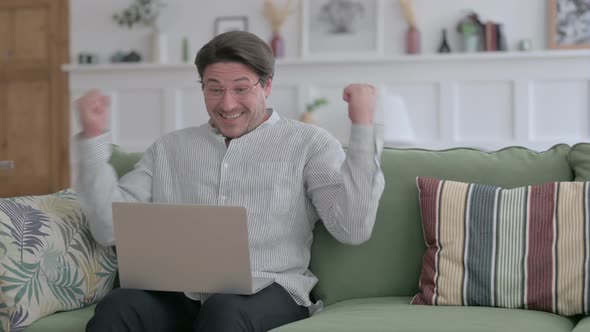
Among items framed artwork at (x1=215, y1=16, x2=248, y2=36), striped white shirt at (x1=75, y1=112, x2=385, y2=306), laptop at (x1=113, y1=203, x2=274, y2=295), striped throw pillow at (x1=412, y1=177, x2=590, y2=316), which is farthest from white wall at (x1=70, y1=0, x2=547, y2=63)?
laptop at (x1=113, y1=203, x2=274, y2=295)

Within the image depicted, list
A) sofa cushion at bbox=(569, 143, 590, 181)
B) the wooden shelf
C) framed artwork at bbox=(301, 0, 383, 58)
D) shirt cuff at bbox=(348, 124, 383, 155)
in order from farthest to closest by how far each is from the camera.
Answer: framed artwork at bbox=(301, 0, 383, 58) → the wooden shelf → sofa cushion at bbox=(569, 143, 590, 181) → shirt cuff at bbox=(348, 124, 383, 155)

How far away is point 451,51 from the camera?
18.1 ft

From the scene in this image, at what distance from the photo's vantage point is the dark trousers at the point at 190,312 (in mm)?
1783

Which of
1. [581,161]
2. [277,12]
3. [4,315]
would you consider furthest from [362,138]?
[277,12]

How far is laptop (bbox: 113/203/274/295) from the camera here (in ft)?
5.98

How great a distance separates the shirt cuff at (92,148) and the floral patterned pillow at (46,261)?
19 cm

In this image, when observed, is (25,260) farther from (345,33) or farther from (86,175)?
(345,33)

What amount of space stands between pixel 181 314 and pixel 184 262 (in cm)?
16

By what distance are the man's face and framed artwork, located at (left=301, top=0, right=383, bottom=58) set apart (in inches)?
138

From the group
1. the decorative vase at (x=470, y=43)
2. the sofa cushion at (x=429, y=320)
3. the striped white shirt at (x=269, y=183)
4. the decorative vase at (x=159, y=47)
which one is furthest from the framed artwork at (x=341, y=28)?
the sofa cushion at (x=429, y=320)

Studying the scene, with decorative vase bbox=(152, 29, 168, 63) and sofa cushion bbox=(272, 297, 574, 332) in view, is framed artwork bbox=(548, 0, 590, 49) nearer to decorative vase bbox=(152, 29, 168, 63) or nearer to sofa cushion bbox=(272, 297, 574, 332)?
decorative vase bbox=(152, 29, 168, 63)

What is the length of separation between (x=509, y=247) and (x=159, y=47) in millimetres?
4326

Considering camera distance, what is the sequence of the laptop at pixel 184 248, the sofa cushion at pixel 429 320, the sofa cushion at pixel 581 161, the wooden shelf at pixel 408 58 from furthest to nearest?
the wooden shelf at pixel 408 58 → the sofa cushion at pixel 581 161 → the laptop at pixel 184 248 → the sofa cushion at pixel 429 320

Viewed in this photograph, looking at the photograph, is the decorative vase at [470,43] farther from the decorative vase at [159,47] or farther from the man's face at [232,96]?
the man's face at [232,96]
